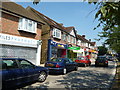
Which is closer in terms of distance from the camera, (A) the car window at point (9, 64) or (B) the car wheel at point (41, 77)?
(A) the car window at point (9, 64)

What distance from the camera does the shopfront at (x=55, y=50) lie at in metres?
18.1

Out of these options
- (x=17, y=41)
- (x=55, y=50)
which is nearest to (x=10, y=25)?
(x=17, y=41)

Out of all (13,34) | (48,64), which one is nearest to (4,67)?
(48,64)

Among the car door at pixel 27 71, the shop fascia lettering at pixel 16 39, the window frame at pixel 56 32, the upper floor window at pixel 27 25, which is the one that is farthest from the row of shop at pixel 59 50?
the car door at pixel 27 71

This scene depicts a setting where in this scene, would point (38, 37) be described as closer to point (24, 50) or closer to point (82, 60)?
point (24, 50)

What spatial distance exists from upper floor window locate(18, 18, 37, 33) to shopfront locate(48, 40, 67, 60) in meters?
4.09

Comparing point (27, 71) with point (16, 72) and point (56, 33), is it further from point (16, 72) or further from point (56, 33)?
point (56, 33)

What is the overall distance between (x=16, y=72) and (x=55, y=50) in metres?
15.5

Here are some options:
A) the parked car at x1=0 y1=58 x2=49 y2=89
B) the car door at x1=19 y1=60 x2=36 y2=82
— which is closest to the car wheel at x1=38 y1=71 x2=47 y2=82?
the parked car at x1=0 y1=58 x2=49 y2=89

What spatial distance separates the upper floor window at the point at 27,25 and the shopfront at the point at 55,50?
409cm

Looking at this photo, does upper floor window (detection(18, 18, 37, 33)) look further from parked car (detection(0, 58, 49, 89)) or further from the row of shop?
parked car (detection(0, 58, 49, 89))

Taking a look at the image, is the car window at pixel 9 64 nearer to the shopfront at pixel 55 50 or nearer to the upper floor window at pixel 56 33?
the shopfront at pixel 55 50

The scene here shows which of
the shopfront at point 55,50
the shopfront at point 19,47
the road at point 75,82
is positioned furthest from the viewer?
the shopfront at point 55,50

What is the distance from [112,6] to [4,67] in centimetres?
494
